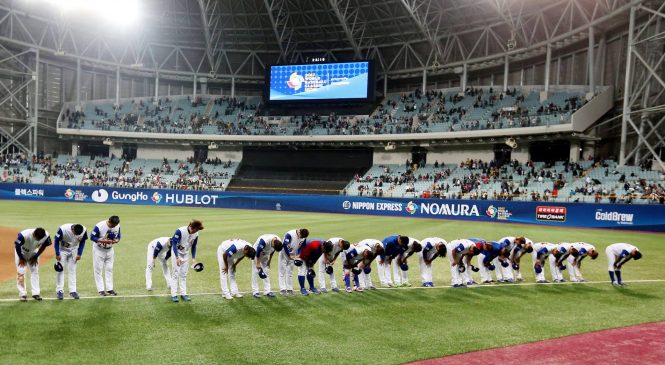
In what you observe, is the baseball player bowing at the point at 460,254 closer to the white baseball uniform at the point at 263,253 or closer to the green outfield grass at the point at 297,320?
the green outfield grass at the point at 297,320

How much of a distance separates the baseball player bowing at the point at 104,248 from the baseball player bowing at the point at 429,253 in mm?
7246

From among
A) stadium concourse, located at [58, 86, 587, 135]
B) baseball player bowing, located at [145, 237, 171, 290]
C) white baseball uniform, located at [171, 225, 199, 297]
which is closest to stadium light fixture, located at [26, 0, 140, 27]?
stadium concourse, located at [58, 86, 587, 135]

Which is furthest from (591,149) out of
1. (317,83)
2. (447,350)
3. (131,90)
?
(131,90)

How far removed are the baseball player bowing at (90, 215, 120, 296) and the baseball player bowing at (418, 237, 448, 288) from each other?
725 cm

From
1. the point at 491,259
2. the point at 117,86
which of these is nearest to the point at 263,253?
the point at 491,259

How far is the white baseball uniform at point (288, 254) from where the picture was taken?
11.3m

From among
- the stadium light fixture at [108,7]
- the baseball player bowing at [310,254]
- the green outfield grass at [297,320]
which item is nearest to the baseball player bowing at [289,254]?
the baseball player bowing at [310,254]

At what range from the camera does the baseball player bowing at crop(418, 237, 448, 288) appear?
1220 centimetres

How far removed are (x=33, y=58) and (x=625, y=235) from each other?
54.5 m

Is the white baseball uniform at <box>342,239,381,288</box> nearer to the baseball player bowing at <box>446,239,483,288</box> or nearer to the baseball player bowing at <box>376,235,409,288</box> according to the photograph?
the baseball player bowing at <box>376,235,409,288</box>

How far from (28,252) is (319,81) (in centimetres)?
4378

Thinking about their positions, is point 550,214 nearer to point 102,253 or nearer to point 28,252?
point 102,253

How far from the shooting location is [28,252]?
400 inches

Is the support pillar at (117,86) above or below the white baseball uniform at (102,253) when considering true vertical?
above
